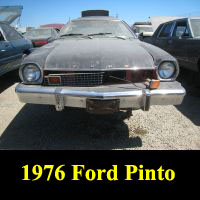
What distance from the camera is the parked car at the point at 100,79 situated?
2.26m

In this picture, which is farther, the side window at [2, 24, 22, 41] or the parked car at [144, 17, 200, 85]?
the side window at [2, 24, 22, 41]

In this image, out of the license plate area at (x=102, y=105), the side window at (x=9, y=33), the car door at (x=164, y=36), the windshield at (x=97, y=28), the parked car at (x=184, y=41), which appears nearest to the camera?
the license plate area at (x=102, y=105)

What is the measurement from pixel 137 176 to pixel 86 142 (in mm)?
901

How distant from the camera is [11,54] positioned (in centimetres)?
481

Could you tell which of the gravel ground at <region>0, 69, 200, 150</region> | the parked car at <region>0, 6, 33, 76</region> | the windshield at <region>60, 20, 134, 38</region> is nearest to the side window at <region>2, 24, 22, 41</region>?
the parked car at <region>0, 6, 33, 76</region>

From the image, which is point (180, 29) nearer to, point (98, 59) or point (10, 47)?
point (98, 59)

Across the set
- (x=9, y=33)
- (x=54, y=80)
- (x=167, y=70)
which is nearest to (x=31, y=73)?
(x=54, y=80)

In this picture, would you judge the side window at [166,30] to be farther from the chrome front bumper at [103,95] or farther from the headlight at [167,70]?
the chrome front bumper at [103,95]

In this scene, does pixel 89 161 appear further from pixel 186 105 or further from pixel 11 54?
pixel 11 54

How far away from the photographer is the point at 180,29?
5121 millimetres

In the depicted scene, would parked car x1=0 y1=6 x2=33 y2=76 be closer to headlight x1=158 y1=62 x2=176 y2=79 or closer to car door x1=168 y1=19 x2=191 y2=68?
headlight x1=158 y1=62 x2=176 y2=79

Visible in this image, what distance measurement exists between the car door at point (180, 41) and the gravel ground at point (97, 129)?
4.30 ft

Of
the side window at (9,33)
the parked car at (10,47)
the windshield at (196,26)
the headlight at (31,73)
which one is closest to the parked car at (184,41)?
the windshield at (196,26)

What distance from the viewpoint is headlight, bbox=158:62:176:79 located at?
8.41 feet
